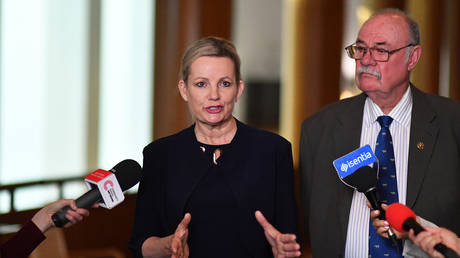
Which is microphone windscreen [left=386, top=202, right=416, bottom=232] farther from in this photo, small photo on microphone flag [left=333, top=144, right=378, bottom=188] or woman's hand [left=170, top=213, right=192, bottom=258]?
woman's hand [left=170, top=213, right=192, bottom=258]

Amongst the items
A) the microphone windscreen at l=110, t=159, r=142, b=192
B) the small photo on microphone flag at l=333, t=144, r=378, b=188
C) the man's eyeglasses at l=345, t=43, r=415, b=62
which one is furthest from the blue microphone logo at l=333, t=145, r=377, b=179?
the microphone windscreen at l=110, t=159, r=142, b=192

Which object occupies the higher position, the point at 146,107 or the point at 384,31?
the point at 384,31

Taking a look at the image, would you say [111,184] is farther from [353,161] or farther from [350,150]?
[350,150]

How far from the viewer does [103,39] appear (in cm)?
609

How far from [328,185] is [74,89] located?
12.2 feet

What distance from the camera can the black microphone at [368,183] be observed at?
2273 mm

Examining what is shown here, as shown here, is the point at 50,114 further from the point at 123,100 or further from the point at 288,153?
the point at 288,153

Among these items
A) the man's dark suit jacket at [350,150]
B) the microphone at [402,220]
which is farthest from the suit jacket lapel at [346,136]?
the microphone at [402,220]

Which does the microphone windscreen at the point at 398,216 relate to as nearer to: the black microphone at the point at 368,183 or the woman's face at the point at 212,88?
the black microphone at the point at 368,183

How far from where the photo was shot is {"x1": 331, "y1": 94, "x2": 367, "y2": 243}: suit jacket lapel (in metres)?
2.72

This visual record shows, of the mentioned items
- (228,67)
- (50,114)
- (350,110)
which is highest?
(228,67)

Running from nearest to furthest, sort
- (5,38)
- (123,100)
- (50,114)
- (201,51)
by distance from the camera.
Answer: (201,51) → (5,38) → (50,114) → (123,100)

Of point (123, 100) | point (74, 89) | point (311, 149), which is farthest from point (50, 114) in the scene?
Result: point (311, 149)

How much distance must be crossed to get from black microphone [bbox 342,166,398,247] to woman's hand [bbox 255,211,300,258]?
0.37 m
